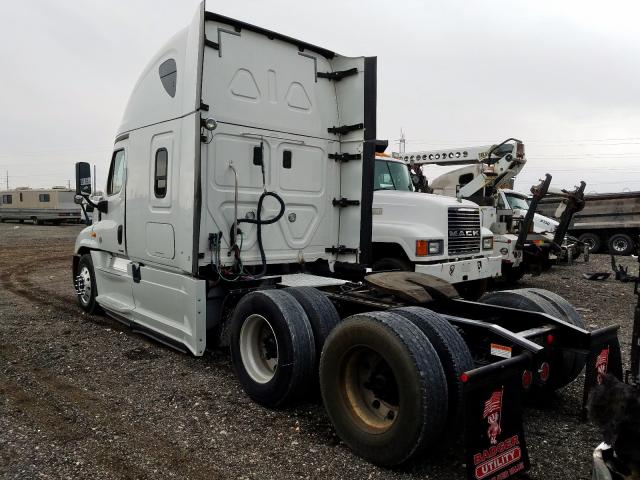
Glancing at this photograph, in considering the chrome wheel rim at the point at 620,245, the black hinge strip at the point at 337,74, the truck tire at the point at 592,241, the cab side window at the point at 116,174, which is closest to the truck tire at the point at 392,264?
the black hinge strip at the point at 337,74

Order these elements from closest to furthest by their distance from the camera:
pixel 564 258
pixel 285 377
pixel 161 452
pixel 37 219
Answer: pixel 161 452 < pixel 285 377 < pixel 564 258 < pixel 37 219

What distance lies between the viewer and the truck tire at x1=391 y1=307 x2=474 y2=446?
3.15 meters

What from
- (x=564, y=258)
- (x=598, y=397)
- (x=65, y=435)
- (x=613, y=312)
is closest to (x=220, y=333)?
(x=65, y=435)

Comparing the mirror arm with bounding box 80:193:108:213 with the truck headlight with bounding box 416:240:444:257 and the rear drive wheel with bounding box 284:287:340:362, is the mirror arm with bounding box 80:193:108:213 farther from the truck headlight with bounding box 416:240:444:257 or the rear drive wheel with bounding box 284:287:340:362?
the truck headlight with bounding box 416:240:444:257

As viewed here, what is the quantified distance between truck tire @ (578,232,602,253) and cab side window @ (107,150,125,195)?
1812 centimetres

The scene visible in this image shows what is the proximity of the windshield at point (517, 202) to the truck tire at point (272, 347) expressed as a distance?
38.5 ft

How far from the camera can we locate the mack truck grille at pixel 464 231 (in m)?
8.00

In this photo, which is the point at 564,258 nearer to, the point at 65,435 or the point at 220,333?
the point at 220,333

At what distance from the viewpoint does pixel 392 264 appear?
7691 mm

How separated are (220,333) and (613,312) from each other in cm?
712

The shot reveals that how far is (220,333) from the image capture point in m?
5.20

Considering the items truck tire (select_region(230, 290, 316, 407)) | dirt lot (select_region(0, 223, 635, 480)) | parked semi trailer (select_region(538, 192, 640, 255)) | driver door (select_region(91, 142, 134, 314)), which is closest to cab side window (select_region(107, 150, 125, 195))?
driver door (select_region(91, 142, 134, 314))

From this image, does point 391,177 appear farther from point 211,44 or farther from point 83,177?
point 83,177

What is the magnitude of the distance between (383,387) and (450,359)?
50 centimetres
